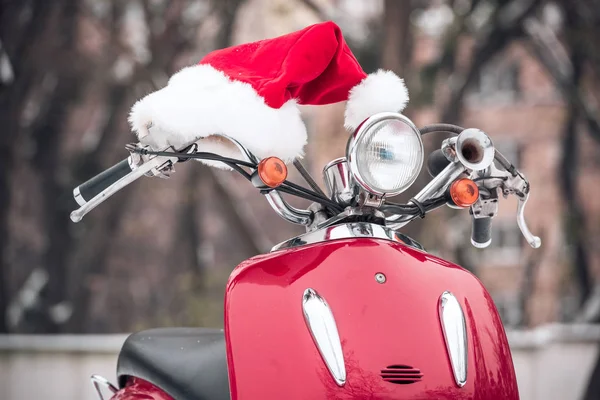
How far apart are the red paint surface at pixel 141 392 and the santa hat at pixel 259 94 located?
2.22 feet

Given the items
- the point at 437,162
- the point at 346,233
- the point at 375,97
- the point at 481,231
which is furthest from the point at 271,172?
the point at 481,231

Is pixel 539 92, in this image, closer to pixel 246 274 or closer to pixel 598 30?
pixel 598 30

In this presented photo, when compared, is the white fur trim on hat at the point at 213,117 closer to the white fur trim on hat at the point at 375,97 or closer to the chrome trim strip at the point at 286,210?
the chrome trim strip at the point at 286,210

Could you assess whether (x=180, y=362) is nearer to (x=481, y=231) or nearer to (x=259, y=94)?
(x=259, y=94)

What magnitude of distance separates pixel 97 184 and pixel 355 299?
2.37 feet

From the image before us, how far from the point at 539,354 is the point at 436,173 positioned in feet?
14.9

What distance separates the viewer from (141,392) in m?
2.34

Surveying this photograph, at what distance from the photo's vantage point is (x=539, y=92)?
26422mm

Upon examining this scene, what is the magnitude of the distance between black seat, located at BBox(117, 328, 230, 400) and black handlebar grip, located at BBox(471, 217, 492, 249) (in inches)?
31.9

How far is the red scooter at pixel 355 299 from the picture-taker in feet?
5.97

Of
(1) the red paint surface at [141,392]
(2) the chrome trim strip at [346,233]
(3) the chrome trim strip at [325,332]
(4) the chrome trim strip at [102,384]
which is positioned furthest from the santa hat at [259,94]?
(4) the chrome trim strip at [102,384]

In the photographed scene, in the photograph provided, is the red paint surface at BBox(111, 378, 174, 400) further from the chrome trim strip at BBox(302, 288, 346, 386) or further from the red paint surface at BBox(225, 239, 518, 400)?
the chrome trim strip at BBox(302, 288, 346, 386)

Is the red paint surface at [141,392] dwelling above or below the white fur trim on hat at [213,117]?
below

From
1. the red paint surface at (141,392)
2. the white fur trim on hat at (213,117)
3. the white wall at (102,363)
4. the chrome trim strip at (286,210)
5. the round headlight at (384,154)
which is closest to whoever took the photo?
the round headlight at (384,154)
